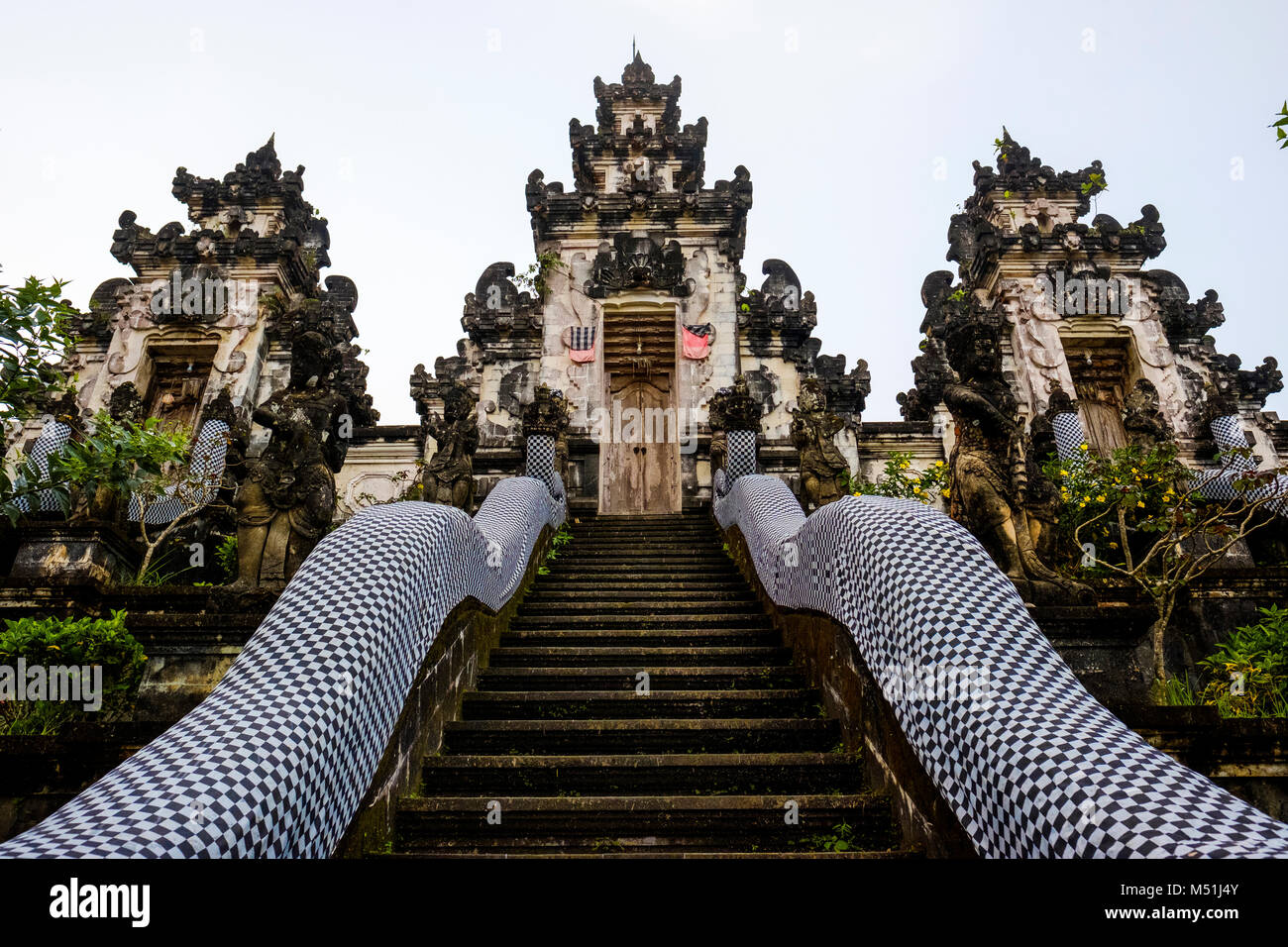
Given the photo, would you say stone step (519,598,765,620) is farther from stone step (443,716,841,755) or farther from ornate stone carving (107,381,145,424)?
ornate stone carving (107,381,145,424)

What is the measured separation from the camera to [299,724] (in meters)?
2.23

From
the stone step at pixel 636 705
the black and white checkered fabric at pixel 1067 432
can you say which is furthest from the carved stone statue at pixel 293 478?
the black and white checkered fabric at pixel 1067 432

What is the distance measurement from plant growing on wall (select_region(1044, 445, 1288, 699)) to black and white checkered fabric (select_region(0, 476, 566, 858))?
5.03 metres

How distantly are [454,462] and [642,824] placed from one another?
206 inches

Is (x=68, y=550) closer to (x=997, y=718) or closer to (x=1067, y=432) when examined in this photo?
(x=997, y=718)

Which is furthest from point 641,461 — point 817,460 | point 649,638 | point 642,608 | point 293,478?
point 293,478

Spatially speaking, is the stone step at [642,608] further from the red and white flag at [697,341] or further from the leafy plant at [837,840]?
the red and white flag at [697,341]

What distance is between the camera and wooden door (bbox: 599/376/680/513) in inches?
531

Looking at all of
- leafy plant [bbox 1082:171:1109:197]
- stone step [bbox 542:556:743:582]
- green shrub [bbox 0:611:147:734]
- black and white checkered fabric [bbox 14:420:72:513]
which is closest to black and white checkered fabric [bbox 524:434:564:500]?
stone step [bbox 542:556:743:582]
